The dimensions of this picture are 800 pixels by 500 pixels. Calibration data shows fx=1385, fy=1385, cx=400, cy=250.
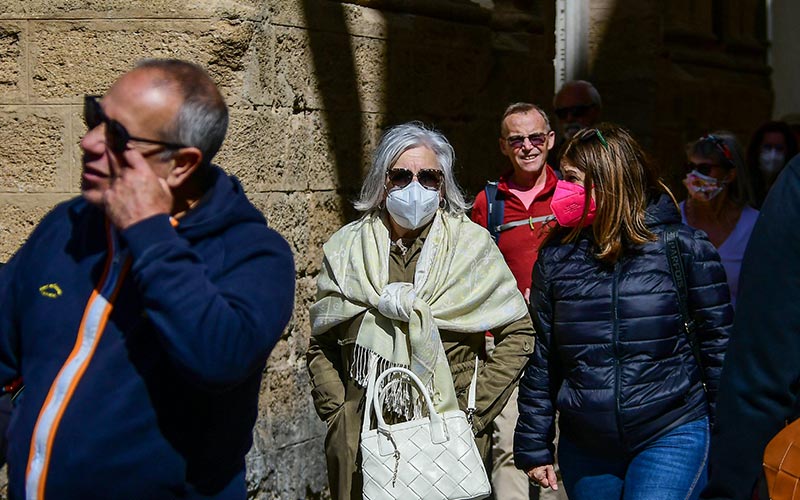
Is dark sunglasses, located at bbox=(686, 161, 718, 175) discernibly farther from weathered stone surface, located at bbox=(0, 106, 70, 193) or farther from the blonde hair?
weathered stone surface, located at bbox=(0, 106, 70, 193)

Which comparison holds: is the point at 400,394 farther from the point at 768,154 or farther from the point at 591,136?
the point at 768,154

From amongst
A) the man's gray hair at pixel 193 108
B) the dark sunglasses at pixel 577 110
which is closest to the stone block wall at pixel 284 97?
the dark sunglasses at pixel 577 110

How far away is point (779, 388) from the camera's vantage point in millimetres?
2598

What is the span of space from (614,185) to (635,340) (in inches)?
19.7

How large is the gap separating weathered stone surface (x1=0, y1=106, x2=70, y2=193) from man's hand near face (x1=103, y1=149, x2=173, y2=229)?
9.20 feet

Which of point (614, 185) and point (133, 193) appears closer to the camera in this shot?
point (133, 193)

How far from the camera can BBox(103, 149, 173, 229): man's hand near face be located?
2.65 m

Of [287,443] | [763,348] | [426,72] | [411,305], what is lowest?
[287,443]

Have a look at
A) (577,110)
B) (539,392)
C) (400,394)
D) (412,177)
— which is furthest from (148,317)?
(577,110)

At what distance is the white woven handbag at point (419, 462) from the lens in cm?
417

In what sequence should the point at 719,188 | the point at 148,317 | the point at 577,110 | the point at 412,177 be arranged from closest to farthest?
the point at 148,317, the point at 412,177, the point at 719,188, the point at 577,110

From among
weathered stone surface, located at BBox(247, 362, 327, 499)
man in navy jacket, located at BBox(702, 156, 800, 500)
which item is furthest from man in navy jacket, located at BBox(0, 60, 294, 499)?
weathered stone surface, located at BBox(247, 362, 327, 499)

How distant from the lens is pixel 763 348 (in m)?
2.61

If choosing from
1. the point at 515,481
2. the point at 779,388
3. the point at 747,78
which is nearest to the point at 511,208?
the point at 515,481
